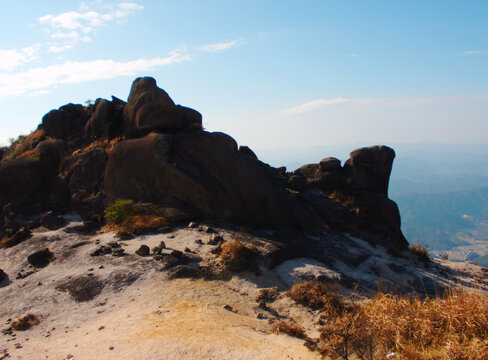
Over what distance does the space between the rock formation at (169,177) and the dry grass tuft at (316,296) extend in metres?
5.05

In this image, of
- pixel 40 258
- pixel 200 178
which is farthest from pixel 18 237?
pixel 200 178

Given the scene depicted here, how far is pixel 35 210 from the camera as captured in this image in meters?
15.6

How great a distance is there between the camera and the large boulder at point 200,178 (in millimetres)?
13492

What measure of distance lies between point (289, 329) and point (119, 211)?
8267 mm

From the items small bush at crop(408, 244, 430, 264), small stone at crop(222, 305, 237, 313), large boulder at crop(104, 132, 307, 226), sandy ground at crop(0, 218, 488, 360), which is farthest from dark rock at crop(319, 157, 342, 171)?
small stone at crop(222, 305, 237, 313)

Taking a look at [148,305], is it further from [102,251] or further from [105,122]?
[105,122]

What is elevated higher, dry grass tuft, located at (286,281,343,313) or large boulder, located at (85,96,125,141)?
large boulder, located at (85,96,125,141)

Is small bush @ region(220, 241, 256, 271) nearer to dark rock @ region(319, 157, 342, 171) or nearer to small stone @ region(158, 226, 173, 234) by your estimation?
small stone @ region(158, 226, 173, 234)

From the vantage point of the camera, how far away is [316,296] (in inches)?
320

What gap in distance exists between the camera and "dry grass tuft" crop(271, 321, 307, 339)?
265 inches

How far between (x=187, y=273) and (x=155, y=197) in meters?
5.09

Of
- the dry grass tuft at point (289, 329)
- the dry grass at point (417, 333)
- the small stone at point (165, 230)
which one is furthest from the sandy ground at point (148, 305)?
the dry grass at point (417, 333)

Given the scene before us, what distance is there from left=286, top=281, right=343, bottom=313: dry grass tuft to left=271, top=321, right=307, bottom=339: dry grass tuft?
3.52 ft

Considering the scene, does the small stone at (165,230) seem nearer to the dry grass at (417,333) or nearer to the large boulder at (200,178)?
the large boulder at (200,178)
